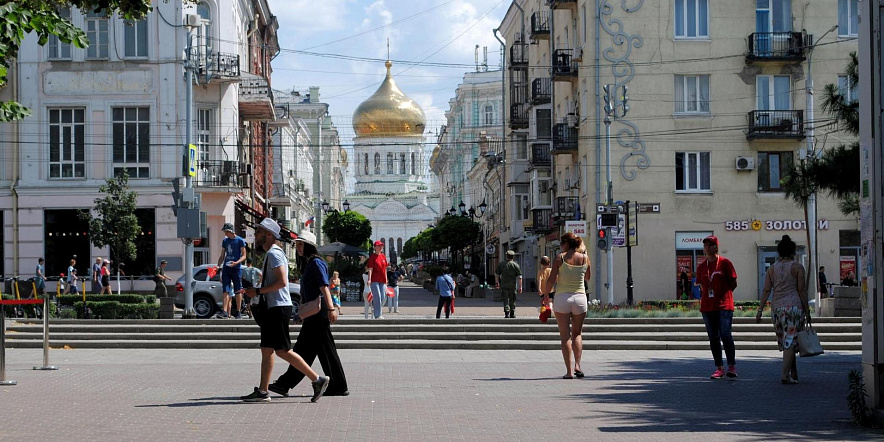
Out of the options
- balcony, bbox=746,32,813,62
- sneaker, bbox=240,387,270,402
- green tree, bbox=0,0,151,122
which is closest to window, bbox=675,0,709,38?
balcony, bbox=746,32,813,62

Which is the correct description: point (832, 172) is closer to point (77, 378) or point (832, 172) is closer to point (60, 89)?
point (77, 378)

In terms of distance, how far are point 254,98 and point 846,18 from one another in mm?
21015

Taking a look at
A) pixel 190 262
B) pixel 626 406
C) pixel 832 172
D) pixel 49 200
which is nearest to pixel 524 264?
pixel 49 200

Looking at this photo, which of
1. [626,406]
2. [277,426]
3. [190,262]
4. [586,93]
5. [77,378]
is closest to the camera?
[277,426]

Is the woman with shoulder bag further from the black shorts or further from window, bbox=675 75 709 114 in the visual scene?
window, bbox=675 75 709 114

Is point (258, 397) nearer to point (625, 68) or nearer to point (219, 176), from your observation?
point (219, 176)

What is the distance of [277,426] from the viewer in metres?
10.2

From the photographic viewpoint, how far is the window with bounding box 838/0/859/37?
39219 millimetres

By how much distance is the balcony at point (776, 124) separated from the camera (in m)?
39.0

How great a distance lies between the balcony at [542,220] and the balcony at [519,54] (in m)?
9.20

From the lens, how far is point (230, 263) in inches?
928

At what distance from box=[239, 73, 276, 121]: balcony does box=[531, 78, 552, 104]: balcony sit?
11364mm

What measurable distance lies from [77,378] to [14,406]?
318cm

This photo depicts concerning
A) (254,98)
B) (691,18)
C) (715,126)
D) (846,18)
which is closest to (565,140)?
(715,126)
